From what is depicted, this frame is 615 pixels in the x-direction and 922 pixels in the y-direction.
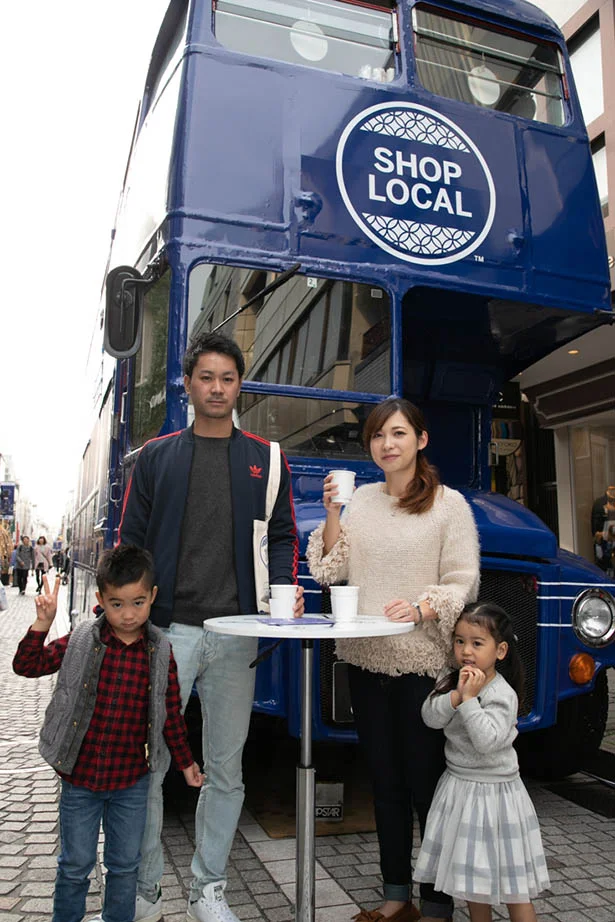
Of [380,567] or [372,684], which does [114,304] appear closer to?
[380,567]

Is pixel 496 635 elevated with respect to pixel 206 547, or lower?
lower

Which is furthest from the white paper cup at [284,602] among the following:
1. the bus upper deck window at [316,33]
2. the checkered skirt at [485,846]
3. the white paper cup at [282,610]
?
the bus upper deck window at [316,33]

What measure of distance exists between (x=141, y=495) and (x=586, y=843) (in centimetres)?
271

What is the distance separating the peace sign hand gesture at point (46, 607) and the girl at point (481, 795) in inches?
49.6

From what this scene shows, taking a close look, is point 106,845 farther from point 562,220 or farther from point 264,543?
point 562,220

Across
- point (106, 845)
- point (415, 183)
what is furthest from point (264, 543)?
point (415, 183)

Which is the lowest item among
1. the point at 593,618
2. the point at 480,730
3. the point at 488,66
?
the point at 480,730

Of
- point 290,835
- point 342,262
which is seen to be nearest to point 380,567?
point 290,835

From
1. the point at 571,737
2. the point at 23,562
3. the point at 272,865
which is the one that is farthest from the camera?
the point at 23,562

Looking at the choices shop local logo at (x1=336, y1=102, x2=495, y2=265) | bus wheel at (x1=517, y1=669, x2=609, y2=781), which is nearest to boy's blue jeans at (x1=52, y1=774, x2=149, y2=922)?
bus wheel at (x1=517, y1=669, x2=609, y2=781)

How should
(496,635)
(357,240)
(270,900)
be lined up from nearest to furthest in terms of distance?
(496,635) < (270,900) < (357,240)

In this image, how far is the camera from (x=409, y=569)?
112 inches

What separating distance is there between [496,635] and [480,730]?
317 mm

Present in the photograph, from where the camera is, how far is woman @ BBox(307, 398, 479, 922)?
2.79 m
